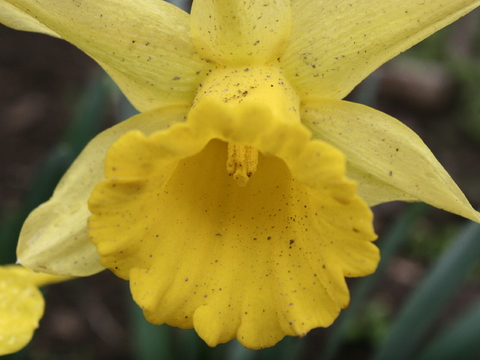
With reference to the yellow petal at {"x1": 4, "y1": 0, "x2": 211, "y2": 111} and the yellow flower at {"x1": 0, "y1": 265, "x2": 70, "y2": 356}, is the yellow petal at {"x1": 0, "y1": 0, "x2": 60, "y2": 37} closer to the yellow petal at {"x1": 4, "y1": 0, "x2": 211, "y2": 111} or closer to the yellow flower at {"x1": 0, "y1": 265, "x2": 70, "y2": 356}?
the yellow petal at {"x1": 4, "y1": 0, "x2": 211, "y2": 111}

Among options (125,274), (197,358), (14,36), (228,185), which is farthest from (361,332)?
(14,36)

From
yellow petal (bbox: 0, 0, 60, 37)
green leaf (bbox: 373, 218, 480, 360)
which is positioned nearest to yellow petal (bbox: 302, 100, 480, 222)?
green leaf (bbox: 373, 218, 480, 360)

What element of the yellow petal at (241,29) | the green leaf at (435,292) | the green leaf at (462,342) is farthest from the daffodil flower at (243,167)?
the green leaf at (462,342)

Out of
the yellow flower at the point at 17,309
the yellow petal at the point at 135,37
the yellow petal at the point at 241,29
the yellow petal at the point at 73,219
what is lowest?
the yellow flower at the point at 17,309

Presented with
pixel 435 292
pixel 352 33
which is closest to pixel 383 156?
pixel 352 33

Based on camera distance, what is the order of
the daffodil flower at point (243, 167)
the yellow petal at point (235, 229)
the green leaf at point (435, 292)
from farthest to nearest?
the green leaf at point (435, 292), the daffodil flower at point (243, 167), the yellow petal at point (235, 229)

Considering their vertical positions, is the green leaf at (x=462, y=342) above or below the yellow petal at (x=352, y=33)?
below

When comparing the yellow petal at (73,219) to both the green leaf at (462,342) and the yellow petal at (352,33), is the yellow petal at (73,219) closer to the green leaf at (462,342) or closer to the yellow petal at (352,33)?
the yellow petal at (352,33)
